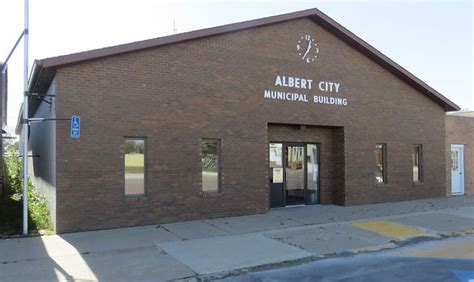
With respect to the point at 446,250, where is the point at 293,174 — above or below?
above

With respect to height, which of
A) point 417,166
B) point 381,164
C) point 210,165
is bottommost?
point 417,166

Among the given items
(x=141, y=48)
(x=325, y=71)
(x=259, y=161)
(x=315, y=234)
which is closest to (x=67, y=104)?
(x=141, y=48)

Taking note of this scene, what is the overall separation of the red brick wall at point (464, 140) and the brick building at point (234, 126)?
1088mm

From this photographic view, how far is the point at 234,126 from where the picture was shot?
41.2 feet

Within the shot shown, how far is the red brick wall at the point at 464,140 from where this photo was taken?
18.9 meters

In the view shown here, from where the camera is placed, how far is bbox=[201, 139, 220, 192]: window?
12125mm

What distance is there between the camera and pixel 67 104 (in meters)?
10.1

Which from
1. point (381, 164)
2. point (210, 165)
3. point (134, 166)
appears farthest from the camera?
point (381, 164)

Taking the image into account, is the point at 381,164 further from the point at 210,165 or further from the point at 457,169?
the point at 210,165

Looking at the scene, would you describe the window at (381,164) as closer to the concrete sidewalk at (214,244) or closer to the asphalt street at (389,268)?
the concrete sidewalk at (214,244)

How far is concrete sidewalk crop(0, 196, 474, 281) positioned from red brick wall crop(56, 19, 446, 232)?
0.69m

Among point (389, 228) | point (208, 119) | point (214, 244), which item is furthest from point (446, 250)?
point (208, 119)

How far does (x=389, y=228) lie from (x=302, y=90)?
5.24 meters

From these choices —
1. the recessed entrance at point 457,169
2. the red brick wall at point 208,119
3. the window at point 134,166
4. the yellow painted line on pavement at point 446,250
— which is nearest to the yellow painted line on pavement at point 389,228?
the yellow painted line on pavement at point 446,250
